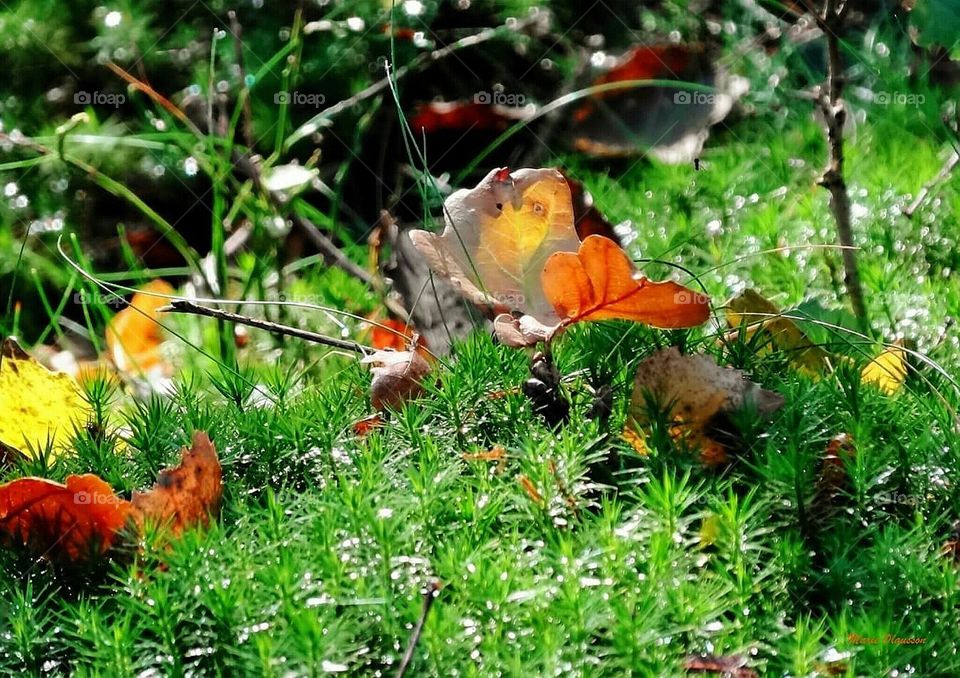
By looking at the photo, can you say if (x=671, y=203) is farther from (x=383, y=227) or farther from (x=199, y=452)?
(x=199, y=452)

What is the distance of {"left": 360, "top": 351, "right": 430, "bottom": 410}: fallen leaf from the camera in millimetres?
1935

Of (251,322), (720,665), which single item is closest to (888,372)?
(720,665)

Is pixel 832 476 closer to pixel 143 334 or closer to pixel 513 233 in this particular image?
pixel 513 233

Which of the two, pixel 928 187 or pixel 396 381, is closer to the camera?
pixel 396 381

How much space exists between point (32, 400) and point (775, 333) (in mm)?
1539

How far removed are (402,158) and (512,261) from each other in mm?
1895

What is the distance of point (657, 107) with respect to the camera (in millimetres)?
3594

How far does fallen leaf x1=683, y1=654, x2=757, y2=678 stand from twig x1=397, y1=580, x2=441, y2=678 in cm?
34

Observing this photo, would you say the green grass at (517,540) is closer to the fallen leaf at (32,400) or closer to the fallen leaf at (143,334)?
the fallen leaf at (32,400)

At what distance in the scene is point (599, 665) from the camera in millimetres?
1352

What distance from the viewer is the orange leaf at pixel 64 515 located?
5.31ft

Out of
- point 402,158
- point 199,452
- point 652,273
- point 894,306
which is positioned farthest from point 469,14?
point 199,452

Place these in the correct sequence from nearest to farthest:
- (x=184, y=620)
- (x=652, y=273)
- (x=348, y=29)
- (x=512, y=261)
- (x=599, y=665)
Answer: (x=599, y=665) < (x=184, y=620) < (x=512, y=261) < (x=652, y=273) < (x=348, y=29)

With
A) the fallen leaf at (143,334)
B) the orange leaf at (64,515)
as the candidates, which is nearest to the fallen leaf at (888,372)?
the orange leaf at (64,515)
